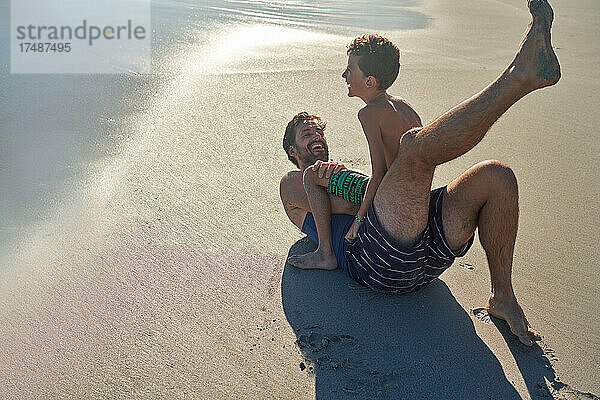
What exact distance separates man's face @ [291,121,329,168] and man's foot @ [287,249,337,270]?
1.62ft

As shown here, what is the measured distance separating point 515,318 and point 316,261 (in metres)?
0.91

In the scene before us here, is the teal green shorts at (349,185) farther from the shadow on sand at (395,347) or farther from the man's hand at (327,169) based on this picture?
the shadow on sand at (395,347)

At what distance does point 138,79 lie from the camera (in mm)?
5508

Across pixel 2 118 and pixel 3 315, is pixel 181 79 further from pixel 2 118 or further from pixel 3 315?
pixel 3 315

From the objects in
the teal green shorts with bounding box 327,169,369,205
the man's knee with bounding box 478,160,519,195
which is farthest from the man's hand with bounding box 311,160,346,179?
the man's knee with bounding box 478,160,519,195

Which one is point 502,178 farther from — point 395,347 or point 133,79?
point 133,79

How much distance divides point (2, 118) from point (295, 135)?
8.02ft

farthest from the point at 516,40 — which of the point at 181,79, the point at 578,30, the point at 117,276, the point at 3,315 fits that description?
the point at 3,315

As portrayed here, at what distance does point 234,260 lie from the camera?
3016 millimetres

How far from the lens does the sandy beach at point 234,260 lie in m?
2.29

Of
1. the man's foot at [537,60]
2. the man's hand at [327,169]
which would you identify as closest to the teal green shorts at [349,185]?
the man's hand at [327,169]

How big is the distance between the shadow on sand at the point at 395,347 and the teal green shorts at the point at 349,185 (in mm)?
366

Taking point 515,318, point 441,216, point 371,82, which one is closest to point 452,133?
point 441,216

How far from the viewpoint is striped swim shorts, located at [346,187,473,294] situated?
249 cm
